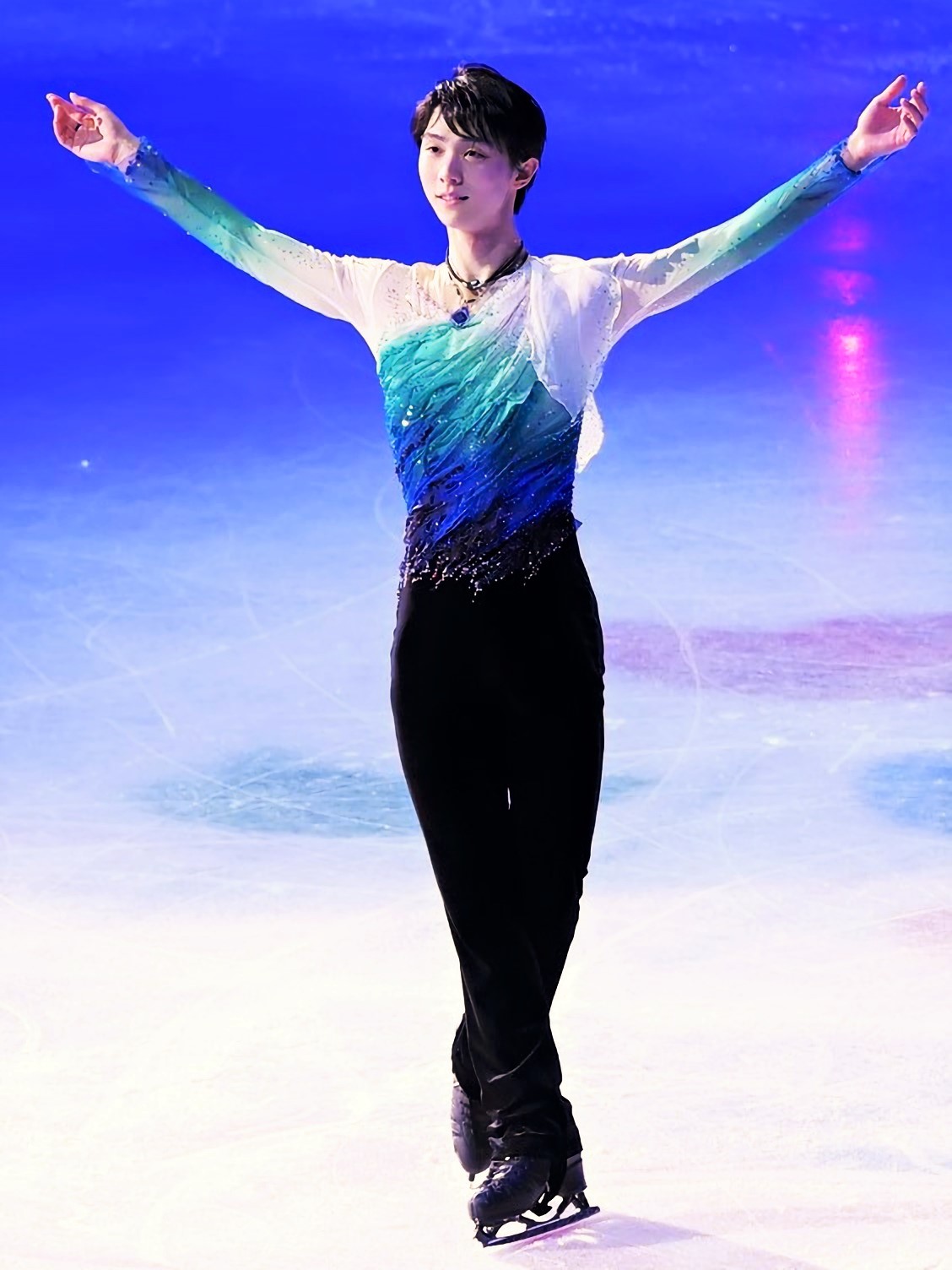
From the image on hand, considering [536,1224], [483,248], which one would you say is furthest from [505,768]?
[483,248]

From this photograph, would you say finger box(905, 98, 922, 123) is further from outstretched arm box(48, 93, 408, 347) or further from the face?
outstretched arm box(48, 93, 408, 347)

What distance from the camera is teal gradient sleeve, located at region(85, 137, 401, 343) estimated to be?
376cm

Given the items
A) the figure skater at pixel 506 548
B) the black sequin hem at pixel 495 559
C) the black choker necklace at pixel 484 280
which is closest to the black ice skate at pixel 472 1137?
the figure skater at pixel 506 548

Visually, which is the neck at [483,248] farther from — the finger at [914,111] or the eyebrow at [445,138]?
the finger at [914,111]

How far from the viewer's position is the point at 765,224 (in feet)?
11.9

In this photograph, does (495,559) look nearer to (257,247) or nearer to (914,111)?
(257,247)

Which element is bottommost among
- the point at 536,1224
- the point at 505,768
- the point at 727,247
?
the point at 536,1224

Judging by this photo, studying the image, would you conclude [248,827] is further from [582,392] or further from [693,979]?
[582,392]

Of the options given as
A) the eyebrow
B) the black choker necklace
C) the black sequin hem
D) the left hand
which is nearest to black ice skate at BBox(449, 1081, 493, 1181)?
the black sequin hem

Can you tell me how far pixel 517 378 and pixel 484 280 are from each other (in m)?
0.19

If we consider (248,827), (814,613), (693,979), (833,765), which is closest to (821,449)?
(814,613)

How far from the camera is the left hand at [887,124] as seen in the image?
141 inches

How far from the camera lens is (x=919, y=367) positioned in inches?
339

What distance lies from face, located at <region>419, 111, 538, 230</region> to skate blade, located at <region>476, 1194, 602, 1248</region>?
60.6 inches
